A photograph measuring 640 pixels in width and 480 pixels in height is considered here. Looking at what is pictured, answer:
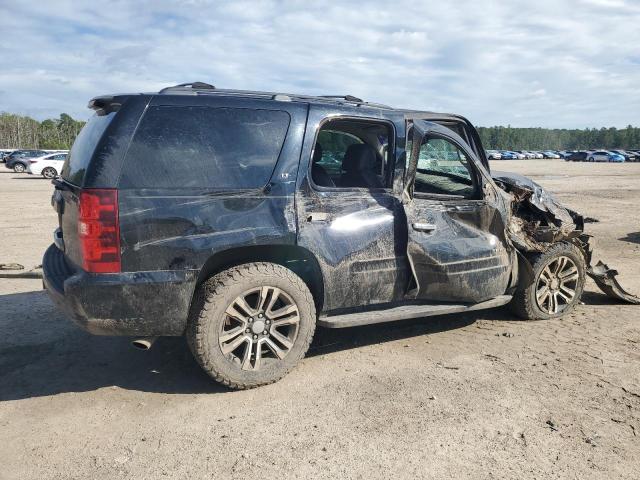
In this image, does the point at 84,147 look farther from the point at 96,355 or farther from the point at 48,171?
the point at 48,171

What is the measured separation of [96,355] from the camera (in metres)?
4.45

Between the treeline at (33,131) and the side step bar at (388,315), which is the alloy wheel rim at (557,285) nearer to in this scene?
the side step bar at (388,315)

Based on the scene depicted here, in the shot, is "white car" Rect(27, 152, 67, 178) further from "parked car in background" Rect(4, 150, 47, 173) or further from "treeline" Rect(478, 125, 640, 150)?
"treeline" Rect(478, 125, 640, 150)

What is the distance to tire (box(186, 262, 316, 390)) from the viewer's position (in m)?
3.68

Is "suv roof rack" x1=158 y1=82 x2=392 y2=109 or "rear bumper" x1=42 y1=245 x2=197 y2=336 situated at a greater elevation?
"suv roof rack" x1=158 y1=82 x2=392 y2=109

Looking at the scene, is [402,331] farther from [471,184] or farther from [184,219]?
[184,219]

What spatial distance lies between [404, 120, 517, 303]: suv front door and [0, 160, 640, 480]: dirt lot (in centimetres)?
55

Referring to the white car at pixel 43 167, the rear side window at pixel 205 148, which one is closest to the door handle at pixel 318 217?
the rear side window at pixel 205 148

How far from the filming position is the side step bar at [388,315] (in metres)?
4.12

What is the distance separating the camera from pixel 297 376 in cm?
411

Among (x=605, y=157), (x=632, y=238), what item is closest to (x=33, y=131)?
(x=605, y=157)

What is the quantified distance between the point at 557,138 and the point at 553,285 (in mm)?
191369

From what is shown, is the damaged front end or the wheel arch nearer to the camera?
the wheel arch

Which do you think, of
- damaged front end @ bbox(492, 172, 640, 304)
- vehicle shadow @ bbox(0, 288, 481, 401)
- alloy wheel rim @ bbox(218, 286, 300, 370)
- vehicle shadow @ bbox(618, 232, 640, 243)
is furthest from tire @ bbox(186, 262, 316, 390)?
vehicle shadow @ bbox(618, 232, 640, 243)
